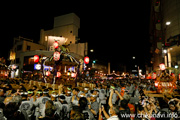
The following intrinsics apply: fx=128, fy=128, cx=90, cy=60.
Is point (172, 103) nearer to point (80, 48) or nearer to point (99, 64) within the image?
point (80, 48)

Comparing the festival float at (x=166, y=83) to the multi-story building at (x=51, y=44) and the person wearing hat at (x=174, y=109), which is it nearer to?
the person wearing hat at (x=174, y=109)

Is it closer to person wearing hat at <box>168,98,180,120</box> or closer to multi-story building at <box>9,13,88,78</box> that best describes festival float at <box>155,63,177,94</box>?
person wearing hat at <box>168,98,180,120</box>

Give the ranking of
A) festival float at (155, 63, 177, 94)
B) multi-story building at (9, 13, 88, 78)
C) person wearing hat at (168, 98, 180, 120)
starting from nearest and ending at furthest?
1. person wearing hat at (168, 98, 180, 120)
2. festival float at (155, 63, 177, 94)
3. multi-story building at (9, 13, 88, 78)

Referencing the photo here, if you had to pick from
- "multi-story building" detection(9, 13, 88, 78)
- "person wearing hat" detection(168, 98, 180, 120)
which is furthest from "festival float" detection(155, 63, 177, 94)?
"multi-story building" detection(9, 13, 88, 78)

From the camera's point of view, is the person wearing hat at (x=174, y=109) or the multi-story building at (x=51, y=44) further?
the multi-story building at (x=51, y=44)

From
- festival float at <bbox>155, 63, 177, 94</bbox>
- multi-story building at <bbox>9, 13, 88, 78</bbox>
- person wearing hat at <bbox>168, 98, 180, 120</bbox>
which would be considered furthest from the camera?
multi-story building at <bbox>9, 13, 88, 78</bbox>

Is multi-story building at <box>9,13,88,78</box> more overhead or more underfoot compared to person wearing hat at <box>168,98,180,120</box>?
more overhead

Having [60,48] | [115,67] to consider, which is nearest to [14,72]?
[60,48]

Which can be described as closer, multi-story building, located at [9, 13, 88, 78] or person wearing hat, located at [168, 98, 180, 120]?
person wearing hat, located at [168, 98, 180, 120]

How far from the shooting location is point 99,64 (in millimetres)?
54531

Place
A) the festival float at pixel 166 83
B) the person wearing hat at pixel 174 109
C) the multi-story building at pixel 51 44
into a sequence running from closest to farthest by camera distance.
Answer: the person wearing hat at pixel 174 109 → the festival float at pixel 166 83 → the multi-story building at pixel 51 44

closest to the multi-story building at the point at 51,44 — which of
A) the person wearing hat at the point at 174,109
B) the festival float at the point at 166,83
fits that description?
the festival float at the point at 166,83

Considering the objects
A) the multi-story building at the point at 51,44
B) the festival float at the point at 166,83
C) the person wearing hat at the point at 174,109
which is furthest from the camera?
the multi-story building at the point at 51,44

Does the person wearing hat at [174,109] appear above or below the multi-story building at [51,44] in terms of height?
below
